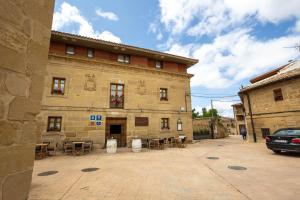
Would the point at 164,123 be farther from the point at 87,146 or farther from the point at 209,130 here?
the point at 209,130

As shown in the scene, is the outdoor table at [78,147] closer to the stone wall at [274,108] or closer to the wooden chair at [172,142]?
the wooden chair at [172,142]

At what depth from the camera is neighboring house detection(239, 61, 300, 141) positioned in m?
10.8

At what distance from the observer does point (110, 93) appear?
40.4 feet

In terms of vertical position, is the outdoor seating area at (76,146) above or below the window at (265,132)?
below

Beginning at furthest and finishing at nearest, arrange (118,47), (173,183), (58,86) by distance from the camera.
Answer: (118,47)
(58,86)
(173,183)

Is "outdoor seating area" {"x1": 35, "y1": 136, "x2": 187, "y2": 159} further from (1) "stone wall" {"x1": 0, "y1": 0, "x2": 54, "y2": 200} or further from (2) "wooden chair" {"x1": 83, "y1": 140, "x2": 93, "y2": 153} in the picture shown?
(1) "stone wall" {"x1": 0, "y1": 0, "x2": 54, "y2": 200}

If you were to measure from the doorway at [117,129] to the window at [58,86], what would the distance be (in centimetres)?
376

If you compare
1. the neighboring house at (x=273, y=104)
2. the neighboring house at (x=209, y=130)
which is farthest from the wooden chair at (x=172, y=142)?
the neighboring house at (x=209, y=130)

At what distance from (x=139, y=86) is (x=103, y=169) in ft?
26.8

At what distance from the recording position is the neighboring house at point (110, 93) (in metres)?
10.9

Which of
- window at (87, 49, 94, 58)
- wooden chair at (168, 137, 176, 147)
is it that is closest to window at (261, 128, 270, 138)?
wooden chair at (168, 137, 176, 147)

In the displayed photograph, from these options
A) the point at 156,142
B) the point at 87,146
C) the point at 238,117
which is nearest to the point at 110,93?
the point at 87,146

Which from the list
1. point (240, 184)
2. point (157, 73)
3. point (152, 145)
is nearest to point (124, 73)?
point (157, 73)

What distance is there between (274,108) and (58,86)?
1602cm
